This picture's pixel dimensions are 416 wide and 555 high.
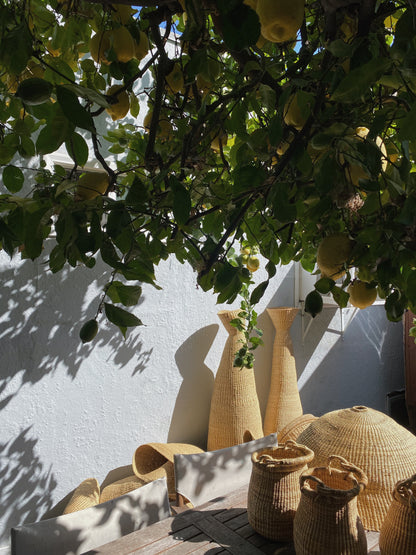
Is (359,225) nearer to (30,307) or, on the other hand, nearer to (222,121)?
(222,121)

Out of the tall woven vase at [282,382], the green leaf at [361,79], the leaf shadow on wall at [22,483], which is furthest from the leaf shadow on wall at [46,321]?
the green leaf at [361,79]

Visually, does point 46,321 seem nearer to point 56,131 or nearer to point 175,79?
point 175,79

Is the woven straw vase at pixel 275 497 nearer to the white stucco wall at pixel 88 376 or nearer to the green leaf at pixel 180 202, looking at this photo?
the green leaf at pixel 180 202

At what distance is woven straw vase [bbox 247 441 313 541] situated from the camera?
1.09 m

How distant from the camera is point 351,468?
3.51ft

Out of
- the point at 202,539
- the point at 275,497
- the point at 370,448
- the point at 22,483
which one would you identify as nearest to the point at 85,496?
the point at 22,483

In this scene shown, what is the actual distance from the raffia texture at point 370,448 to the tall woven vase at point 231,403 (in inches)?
36.4

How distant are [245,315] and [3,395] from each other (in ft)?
4.00

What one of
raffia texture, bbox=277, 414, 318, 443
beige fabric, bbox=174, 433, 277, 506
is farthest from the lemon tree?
raffia texture, bbox=277, 414, 318, 443

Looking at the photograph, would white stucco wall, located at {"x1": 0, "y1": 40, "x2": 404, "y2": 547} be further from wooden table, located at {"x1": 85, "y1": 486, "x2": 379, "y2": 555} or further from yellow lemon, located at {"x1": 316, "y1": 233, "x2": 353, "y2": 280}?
yellow lemon, located at {"x1": 316, "y1": 233, "x2": 353, "y2": 280}

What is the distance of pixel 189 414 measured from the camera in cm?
241

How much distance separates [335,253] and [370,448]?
871 mm

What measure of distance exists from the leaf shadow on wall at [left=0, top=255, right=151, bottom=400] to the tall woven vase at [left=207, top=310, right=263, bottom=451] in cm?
54

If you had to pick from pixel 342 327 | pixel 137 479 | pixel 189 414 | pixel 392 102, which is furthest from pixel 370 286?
pixel 342 327
